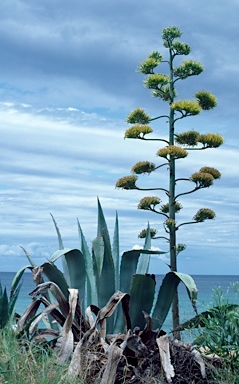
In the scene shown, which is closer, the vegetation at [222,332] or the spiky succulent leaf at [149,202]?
the vegetation at [222,332]

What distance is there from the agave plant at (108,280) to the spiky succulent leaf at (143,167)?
327 centimetres

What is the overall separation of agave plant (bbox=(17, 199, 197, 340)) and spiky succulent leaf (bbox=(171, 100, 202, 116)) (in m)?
3.39

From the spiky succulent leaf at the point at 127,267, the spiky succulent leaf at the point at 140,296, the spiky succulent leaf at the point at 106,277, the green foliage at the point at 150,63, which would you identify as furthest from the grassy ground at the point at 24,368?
the green foliage at the point at 150,63

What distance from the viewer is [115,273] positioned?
15.0ft

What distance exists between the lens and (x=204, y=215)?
8.02 metres

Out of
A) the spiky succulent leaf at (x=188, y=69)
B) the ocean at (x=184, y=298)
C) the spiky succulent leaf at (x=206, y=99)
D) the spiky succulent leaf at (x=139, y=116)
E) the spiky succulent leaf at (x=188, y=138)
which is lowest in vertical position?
the ocean at (x=184, y=298)

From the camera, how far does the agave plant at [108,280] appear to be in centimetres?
420

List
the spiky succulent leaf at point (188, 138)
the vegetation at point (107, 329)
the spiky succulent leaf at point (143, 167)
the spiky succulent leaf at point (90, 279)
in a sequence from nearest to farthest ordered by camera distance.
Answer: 1. the vegetation at point (107, 329)
2. the spiky succulent leaf at point (90, 279)
3. the spiky succulent leaf at point (143, 167)
4. the spiky succulent leaf at point (188, 138)

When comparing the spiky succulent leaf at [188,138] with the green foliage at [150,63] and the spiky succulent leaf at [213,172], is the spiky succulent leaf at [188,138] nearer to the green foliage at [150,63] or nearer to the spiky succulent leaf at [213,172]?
the spiky succulent leaf at [213,172]

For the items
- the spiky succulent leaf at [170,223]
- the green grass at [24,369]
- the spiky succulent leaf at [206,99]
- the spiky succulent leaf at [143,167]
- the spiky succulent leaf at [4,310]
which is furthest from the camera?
the spiky succulent leaf at [206,99]

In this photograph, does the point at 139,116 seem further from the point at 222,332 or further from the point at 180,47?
the point at 222,332

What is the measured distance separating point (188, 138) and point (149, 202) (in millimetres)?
938

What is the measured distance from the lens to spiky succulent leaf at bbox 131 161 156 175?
791 centimetres

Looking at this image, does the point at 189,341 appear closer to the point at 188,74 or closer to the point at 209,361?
the point at 209,361
